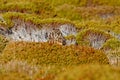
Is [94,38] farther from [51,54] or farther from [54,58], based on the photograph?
[54,58]

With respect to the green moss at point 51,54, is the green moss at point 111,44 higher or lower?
lower

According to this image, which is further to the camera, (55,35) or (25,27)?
(25,27)

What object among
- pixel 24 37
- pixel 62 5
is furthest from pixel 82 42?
pixel 62 5

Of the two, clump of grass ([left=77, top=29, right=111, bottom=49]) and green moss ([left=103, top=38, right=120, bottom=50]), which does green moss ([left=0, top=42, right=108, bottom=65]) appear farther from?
clump of grass ([left=77, top=29, right=111, bottom=49])

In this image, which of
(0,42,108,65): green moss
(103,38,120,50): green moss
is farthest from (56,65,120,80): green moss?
(103,38,120,50): green moss

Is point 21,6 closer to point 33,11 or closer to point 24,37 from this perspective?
point 33,11

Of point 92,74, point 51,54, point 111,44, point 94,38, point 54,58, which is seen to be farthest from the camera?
point 94,38

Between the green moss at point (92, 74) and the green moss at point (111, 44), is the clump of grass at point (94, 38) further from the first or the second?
the green moss at point (92, 74)

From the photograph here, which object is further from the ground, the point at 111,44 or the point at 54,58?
the point at 54,58

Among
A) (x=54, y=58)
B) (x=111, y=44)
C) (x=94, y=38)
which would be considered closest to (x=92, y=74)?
(x=54, y=58)

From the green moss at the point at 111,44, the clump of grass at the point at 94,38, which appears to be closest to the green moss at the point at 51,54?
the green moss at the point at 111,44

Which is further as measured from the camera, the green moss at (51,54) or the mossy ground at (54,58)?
the green moss at (51,54)
